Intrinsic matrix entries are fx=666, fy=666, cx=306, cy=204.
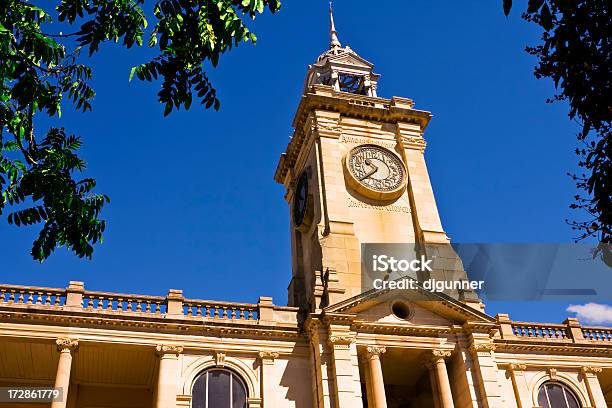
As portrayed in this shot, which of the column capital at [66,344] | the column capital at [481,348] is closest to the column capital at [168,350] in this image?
the column capital at [66,344]

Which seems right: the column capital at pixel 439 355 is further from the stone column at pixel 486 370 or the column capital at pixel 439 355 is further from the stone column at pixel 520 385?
the stone column at pixel 520 385

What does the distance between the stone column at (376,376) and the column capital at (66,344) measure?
10.4m

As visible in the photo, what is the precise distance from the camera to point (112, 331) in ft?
78.0

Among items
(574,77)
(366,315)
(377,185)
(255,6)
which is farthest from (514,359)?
(255,6)

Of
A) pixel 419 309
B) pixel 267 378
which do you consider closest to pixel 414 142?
pixel 419 309

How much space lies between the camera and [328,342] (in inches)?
961

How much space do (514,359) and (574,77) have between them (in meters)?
19.9

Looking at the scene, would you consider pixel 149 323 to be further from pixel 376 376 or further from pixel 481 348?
pixel 481 348

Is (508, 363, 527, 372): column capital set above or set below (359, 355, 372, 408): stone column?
above

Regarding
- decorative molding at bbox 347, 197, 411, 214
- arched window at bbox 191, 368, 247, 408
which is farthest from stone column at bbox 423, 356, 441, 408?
decorative molding at bbox 347, 197, 411, 214

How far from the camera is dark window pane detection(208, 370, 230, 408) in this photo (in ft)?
77.3

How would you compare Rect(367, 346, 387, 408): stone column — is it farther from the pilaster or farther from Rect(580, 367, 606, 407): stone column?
Rect(580, 367, 606, 407): stone column

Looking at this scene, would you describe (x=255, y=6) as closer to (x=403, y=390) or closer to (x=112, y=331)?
(x=112, y=331)

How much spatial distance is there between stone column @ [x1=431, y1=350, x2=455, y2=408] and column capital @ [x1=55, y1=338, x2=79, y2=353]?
12984mm
